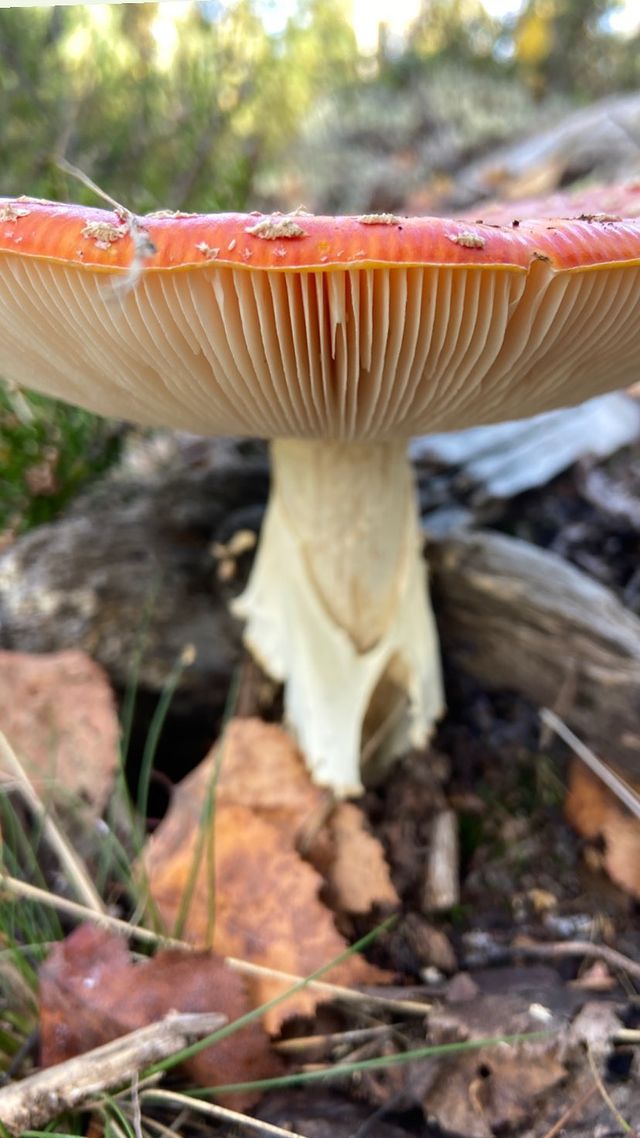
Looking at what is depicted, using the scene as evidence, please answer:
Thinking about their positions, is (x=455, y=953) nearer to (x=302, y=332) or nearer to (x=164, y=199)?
(x=302, y=332)

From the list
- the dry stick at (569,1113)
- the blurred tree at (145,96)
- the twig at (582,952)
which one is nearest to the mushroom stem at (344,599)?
the twig at (582,952)

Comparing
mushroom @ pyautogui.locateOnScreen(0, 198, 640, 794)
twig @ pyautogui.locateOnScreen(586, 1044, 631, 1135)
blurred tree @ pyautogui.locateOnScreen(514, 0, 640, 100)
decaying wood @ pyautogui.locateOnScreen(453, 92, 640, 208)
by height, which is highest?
blurred tree @ pyautogui.locateOnScreen(514, 0, 640, 100)

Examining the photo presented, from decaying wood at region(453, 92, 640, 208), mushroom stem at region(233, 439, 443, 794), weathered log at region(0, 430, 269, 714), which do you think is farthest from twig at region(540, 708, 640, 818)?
decaying wood at region(453, 92, 640, 208)

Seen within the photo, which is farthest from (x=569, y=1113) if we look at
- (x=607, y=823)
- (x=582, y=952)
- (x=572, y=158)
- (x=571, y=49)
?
(x=571, y=49)

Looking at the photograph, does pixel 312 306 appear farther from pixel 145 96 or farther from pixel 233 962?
pixel 145 96

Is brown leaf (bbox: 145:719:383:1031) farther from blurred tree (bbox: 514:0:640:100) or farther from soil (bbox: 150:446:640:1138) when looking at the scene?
blurred tree (bbox: 514:0:640:100)

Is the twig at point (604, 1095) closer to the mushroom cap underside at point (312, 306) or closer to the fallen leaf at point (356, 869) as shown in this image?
the fallen leaf at point (356, 869)
